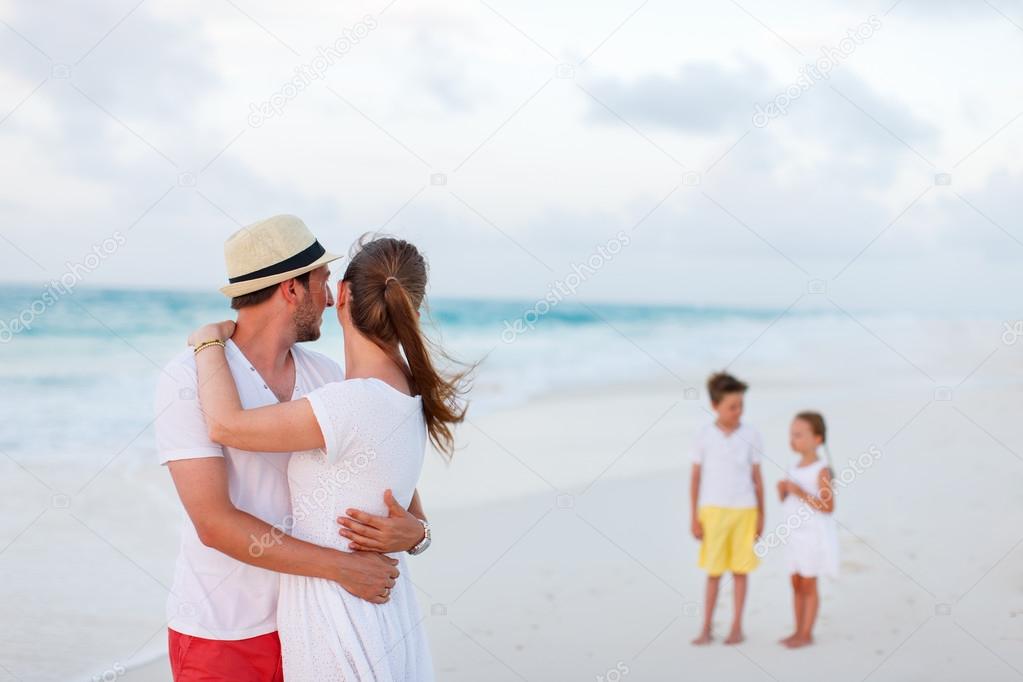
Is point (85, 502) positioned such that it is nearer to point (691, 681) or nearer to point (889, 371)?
point (691, 681)

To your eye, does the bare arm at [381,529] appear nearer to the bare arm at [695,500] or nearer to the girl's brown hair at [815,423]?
the bare arm at [695,500]

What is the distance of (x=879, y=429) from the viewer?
46.3ft

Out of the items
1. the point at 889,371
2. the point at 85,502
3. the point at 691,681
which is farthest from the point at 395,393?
the point at 889,371

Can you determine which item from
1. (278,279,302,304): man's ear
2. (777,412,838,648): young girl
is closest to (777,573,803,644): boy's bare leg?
(777,412,838,648): young girl

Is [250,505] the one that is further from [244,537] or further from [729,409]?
[729,409]

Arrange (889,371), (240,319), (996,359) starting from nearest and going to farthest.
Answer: (240,319) → (889,371) → (996,359)

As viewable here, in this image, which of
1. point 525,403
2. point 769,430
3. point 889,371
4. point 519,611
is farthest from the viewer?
point 889,371

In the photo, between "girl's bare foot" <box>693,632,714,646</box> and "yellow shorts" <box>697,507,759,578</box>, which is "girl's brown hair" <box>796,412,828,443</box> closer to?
"yellow shorts" <box>697,507,759,578</box>

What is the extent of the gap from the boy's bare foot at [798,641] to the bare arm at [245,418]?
14.6 ft

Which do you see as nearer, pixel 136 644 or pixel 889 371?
pixel 136 644

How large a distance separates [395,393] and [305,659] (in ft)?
2.41

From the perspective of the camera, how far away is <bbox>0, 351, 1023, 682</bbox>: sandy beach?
5.88m

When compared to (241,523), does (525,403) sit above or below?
above

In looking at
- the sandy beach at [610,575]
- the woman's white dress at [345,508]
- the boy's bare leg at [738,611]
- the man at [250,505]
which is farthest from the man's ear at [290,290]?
the boy's bare leg at [738,611]
